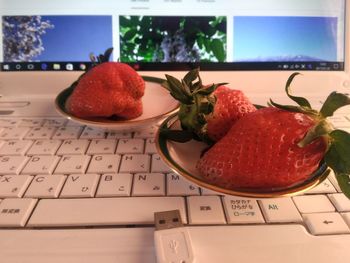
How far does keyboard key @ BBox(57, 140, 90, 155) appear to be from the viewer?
506 millimetres

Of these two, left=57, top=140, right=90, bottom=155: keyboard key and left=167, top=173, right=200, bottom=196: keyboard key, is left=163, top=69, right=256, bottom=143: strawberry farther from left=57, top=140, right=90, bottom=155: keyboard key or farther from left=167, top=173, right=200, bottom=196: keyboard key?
left=57, top=140, right=90, bottom=155: keyboard key

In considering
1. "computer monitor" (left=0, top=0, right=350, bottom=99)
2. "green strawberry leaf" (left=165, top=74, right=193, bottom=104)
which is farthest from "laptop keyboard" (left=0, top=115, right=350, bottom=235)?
"computer monitor" (left=0, top=0, right=350, bottom=99)

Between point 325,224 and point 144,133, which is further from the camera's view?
point 144,133

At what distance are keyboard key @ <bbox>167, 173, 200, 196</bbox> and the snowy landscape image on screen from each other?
15.4 inches

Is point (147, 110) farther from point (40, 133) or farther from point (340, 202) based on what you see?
point (340, 202)

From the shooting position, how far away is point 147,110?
598mm

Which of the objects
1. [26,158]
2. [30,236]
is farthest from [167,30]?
[30,236]

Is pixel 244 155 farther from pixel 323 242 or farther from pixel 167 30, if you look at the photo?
pixel 167 30

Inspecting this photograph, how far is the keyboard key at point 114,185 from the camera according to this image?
41cm

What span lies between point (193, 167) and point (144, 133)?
0.53 ft

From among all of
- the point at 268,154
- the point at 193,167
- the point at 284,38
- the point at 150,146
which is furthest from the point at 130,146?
the point at 284,38

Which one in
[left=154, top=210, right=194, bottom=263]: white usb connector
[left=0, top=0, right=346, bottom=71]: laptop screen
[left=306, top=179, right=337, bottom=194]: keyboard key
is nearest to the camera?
[left=154, top=210, right=194, bottom=263]: white usb connector

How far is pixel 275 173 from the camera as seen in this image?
0.35m

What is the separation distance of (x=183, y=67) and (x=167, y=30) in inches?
3.2
